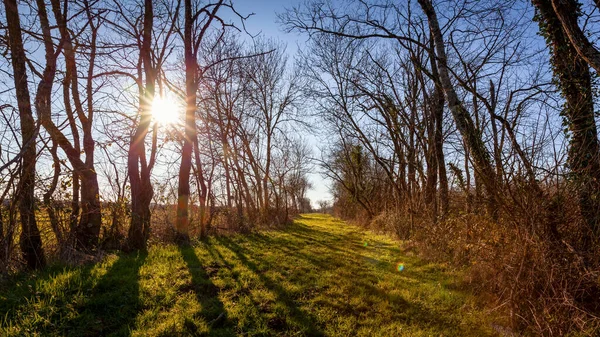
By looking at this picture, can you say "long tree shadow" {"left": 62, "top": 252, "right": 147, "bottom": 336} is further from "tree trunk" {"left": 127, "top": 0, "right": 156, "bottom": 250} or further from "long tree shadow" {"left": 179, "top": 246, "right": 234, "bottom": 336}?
"tree trunk" {"left": 127, "top": 0, "right": 156, "bottom": 250}

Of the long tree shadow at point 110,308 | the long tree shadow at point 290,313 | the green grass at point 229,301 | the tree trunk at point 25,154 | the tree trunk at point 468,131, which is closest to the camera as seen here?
the long tree shadow at point 110,308

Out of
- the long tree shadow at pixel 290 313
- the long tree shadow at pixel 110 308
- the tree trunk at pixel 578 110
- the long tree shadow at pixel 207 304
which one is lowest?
the long tree shadow at pixel 290 313

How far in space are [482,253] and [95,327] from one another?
532 cm

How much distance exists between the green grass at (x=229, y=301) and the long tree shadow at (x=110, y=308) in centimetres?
1

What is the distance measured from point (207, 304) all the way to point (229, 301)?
324mm

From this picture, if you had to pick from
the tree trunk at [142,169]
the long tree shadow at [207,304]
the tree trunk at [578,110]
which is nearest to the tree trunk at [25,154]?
the tree trunk at [142,169]

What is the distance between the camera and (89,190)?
6.28 m

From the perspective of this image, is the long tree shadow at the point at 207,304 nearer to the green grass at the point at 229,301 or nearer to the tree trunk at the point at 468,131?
the green grass at the point at 229,301

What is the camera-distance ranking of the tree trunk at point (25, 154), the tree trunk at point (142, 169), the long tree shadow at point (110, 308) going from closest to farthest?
1. the long tree shadow at point (110, 308)
2. the tree trunk at point (25, 154)
3. the tree trunk at point (142, 169)

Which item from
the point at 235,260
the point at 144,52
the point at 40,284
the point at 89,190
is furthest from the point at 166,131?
the point at 40,284

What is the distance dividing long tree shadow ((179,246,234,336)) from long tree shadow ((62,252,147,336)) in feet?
2.39

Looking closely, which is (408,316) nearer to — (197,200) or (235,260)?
(235,260)

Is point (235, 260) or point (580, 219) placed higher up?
point (580, 219)

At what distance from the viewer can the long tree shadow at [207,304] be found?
3.25 metres
